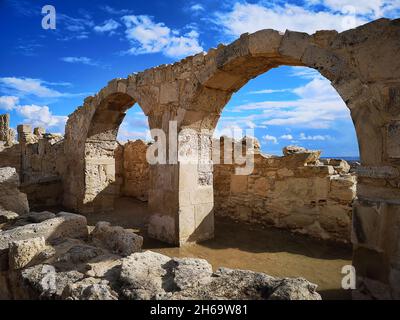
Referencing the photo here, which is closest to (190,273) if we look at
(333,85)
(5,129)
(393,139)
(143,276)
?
(143,276)

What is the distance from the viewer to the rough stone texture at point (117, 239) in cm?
293

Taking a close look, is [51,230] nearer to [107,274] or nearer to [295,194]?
[107,274]

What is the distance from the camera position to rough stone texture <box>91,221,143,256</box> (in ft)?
9.61

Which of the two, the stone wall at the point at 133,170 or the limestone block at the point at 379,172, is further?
the stone wall at the point at 133,170

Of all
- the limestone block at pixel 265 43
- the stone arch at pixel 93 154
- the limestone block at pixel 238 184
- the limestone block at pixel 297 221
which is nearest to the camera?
the limestone block at pixel 265 43

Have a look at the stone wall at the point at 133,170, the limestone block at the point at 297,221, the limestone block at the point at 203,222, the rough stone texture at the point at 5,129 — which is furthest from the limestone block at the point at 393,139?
the rough stone texture at the point at 5,129

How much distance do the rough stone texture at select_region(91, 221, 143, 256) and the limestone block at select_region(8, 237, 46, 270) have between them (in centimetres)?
61

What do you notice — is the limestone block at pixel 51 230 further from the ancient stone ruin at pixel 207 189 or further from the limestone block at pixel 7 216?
the limestone block at pixel 7 216

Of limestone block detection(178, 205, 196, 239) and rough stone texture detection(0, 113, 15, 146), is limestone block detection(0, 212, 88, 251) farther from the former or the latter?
rough stone texture detection(0, 113, 15, 146)

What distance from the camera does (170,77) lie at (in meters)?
5.02

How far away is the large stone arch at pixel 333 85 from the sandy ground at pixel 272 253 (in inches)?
13.2

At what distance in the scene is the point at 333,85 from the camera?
3.09 metres
